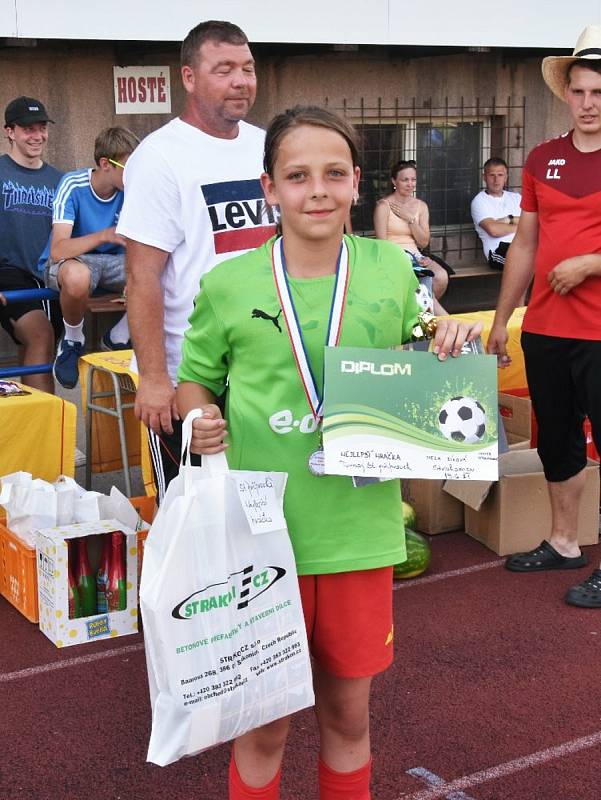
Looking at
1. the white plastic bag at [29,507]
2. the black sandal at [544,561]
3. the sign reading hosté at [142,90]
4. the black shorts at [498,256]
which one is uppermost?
the sign reading hosté at [142,90]

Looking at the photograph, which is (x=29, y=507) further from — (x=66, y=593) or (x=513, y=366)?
(x=513, y=366)

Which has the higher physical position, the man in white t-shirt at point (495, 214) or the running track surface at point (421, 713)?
the man in white t-shirt at point (495, 214)

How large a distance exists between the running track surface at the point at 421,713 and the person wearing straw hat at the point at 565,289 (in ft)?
1.51

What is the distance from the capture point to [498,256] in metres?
11.9

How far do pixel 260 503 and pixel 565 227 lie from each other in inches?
115

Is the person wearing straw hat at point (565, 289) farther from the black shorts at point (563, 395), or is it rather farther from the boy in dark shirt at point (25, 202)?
the boy in dark shirt at point (25, 202)

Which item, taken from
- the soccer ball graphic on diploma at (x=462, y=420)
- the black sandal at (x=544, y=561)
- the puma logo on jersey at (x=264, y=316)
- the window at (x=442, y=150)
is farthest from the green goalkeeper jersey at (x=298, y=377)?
the window at (x=442, y=150)

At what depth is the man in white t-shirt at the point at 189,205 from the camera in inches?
148

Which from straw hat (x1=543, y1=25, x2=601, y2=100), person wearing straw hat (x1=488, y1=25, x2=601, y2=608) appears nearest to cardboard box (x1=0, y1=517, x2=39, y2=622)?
person wearing straw hat (x1=488, y1=25, x2=601, y2=608)

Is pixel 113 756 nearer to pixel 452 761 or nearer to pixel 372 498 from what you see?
pixel 452 761

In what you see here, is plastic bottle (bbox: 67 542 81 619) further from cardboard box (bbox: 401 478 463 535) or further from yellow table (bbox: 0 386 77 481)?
cardboard box (bbox: 401 478 463 535)

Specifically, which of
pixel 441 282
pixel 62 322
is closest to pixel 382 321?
pixel 62 322

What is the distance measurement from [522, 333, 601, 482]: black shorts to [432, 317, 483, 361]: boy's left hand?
246cm

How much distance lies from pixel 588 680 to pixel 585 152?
7.05ft
